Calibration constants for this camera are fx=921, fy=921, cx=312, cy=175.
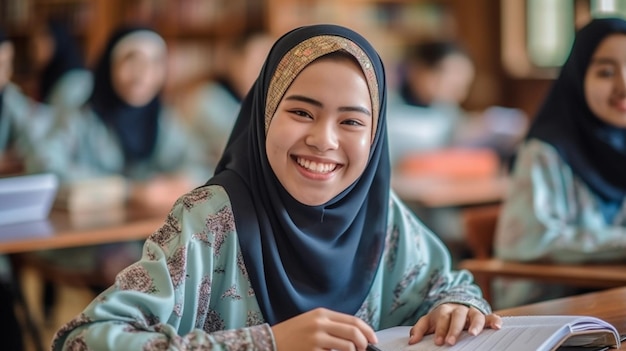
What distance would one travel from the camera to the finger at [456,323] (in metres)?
1.39

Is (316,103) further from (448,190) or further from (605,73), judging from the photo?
(448,190)

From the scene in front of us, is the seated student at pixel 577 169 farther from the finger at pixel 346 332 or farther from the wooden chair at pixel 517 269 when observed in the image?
the finger at pixel 346 332

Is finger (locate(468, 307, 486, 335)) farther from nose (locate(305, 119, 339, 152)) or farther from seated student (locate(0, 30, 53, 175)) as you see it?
seated student (locate(0, 30, 53, 175))

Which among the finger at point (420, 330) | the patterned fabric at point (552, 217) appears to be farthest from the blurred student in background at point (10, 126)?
the finger at point (420, 330)

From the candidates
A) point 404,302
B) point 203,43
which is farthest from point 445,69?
point 404,302

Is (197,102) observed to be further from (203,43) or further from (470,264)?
(470,264)

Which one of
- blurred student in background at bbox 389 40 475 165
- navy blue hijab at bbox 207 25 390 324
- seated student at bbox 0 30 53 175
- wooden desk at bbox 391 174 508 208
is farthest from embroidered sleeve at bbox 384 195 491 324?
blurred student in background at bbox 389 40 475 165

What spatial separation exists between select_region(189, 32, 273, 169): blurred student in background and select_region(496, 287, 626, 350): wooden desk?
11.4ft

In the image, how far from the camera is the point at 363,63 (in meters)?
1.46

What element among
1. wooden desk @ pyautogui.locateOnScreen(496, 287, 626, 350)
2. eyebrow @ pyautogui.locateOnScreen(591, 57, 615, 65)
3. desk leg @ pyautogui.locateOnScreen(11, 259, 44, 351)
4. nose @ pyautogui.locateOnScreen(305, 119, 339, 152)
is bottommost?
desk leg @ pyautogui.locateOnScreen(11, 259, 44, 351)

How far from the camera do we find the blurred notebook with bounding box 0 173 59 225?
106 inches

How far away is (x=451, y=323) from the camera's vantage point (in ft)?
4.74

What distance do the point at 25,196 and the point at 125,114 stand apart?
1.39m

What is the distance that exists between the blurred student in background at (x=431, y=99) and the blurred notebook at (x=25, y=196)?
93.4 inches
